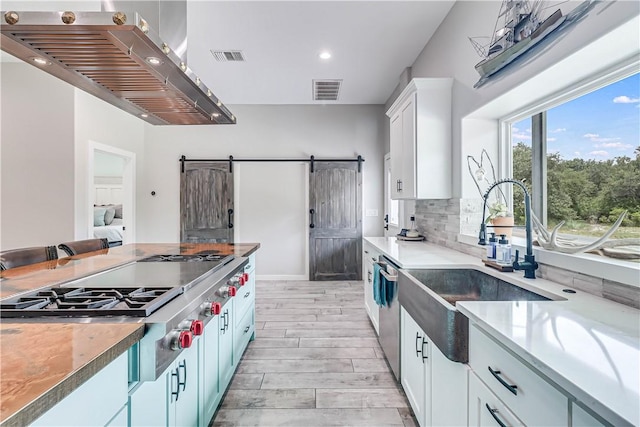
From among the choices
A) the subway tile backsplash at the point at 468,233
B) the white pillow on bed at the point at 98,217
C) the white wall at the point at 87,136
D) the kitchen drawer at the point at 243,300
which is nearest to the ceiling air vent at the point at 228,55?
the white wall at the point at 87,136

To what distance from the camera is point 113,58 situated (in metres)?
1.38

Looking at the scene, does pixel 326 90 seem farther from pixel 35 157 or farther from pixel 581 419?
pixel 581 419

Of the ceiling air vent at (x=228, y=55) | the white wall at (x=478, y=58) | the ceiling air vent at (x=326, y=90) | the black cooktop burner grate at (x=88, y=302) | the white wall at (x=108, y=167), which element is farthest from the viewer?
the white wall at (x=108, y=167)

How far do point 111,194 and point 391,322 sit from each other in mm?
8567

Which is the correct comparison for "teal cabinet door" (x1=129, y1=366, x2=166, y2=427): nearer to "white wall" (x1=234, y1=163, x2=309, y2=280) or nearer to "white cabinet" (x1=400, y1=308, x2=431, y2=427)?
"white cabinet" (x1=400, y1=308, x2=431, y2=427)

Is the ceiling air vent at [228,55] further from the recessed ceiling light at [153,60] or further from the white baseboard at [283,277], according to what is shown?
the white baseboard at [283,277]

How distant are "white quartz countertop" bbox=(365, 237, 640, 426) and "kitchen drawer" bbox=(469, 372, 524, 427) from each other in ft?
0.64

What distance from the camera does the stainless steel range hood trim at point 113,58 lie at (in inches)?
45.0

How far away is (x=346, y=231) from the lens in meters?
5.34

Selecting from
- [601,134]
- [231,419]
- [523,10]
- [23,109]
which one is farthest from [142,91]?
[23,109]

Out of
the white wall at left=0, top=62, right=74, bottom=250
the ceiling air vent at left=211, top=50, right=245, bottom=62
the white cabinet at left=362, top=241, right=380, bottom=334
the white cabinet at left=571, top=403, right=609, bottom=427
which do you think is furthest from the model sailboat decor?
the white wall at left=0, top=62, right=74, bottom=250

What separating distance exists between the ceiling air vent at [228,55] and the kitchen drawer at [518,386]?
3.74 m

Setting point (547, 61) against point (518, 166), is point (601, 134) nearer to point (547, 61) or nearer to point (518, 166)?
point (547, 61)

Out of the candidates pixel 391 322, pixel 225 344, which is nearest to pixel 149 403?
pixel 225 344
